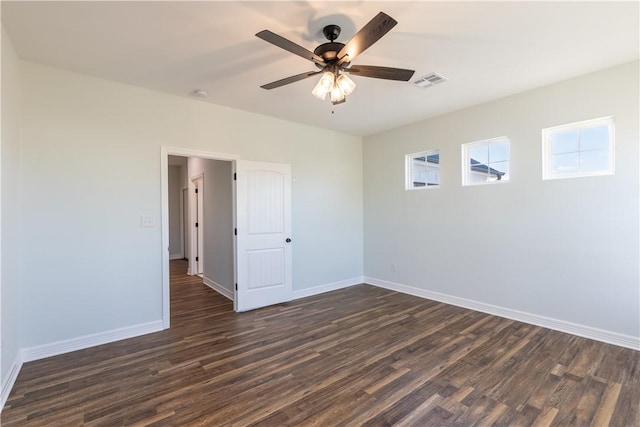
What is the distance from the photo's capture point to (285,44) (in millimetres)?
1877

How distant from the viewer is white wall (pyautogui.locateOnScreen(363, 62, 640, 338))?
2.96m

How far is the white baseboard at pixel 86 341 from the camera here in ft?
9.05

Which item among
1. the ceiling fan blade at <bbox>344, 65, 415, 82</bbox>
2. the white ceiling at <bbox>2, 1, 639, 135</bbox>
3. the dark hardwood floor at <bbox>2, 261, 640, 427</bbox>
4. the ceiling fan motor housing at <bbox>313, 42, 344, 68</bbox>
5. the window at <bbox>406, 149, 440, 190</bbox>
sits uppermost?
the white ceiling at <bbox>2, 1, 639, 135</bbox>

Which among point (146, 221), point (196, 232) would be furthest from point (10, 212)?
point (196, 232)

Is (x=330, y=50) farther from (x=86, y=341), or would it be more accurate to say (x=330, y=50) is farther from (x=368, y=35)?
(x=86, y=341)

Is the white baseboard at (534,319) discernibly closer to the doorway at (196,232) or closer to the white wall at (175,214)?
the doorway at (196,232)

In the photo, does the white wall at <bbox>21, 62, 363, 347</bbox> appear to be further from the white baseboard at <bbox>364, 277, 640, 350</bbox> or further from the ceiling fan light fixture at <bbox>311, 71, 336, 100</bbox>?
the white baseboard at <bbox>364, 277, 640, 350</bbox>

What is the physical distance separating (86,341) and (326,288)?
3226mm

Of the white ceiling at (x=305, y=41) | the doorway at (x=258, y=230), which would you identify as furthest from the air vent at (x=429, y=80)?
the doorway at (x=258, y=230)

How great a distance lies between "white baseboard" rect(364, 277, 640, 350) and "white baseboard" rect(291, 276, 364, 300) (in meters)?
0.72

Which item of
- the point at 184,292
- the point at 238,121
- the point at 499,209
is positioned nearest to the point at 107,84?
the point at 238,121

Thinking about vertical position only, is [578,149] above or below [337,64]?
below

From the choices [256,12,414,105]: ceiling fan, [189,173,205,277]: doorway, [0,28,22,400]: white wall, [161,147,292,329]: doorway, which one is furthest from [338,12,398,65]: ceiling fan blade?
[189,173,205,277]: doorway

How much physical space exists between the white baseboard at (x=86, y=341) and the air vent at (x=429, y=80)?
4023mm
